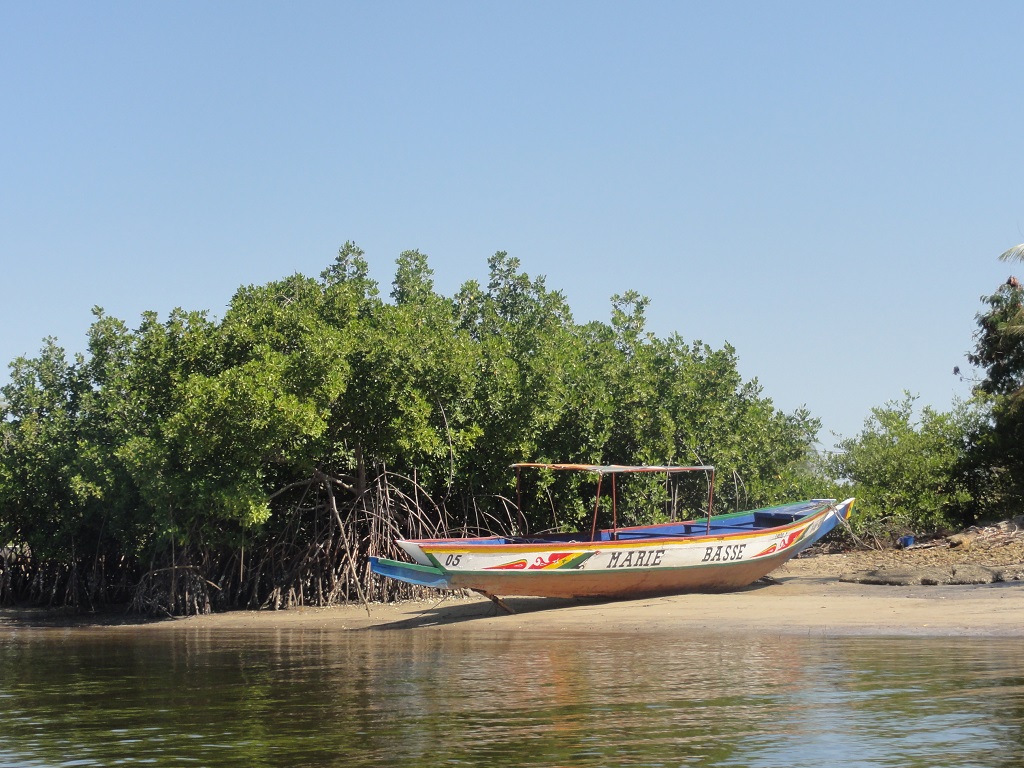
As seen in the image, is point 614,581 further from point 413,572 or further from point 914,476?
point 914,476

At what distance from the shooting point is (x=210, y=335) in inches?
814

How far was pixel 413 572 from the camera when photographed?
666 inches

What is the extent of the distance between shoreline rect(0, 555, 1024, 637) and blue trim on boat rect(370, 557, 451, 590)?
2.48 ft

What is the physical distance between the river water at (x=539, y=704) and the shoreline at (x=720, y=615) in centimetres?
97

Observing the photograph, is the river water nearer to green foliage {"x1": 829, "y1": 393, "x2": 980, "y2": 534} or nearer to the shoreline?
the shoreline

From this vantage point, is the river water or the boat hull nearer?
the river water

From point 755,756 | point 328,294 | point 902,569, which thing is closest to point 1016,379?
point 902,569

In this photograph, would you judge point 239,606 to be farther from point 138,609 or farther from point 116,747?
point 116,747

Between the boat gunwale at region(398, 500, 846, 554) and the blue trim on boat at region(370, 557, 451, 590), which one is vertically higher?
the boat gunwale at region(398, 500, 846, 554)

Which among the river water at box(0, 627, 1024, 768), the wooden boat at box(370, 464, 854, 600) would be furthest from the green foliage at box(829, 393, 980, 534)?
the river water at box(0, 627, 1024, 768)

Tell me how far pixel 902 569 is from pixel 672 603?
4211 millimetres

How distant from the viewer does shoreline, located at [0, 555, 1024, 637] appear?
1443cm

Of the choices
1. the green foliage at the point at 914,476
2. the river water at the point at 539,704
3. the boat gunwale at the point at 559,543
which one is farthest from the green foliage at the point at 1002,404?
the river water at the point at 539,704

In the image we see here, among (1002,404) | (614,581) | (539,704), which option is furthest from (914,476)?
(539,704)
